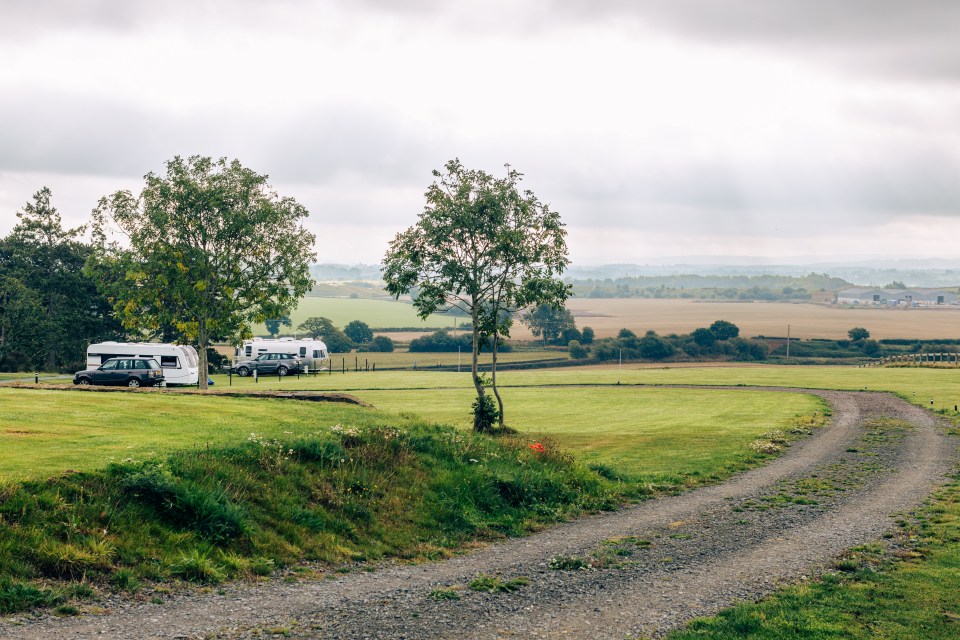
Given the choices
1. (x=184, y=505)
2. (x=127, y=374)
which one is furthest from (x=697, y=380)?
(x=184, y=505)

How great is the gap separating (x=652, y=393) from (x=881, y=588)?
43140 mm

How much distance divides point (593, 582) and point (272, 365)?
62986mm

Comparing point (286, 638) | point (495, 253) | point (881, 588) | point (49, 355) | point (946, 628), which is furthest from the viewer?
point (49, 355)

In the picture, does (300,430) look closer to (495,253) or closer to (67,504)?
(67,504)

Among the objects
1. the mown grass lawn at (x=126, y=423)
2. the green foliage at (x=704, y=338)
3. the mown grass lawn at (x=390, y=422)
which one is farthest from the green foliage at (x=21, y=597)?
the green foliage at (x=704, y=338)

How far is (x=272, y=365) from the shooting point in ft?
241

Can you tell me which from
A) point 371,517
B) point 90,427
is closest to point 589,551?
point 371,517

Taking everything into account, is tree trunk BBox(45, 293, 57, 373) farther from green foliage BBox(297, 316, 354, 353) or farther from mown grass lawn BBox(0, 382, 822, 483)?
green foliage BBox(297, 316, 354, 353)

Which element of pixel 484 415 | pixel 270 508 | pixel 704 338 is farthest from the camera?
pixel 704 338

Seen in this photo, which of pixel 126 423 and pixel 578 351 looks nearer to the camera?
pixel 126 423

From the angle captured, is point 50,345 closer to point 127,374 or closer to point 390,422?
point 127,374

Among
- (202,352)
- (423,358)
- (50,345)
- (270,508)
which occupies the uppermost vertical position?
(202,352)

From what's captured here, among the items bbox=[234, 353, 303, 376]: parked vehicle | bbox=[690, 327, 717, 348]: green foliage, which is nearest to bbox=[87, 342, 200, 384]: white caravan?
bbox=[234, 353, 303, 376]: parked vehicle

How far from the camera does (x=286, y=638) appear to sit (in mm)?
10852
